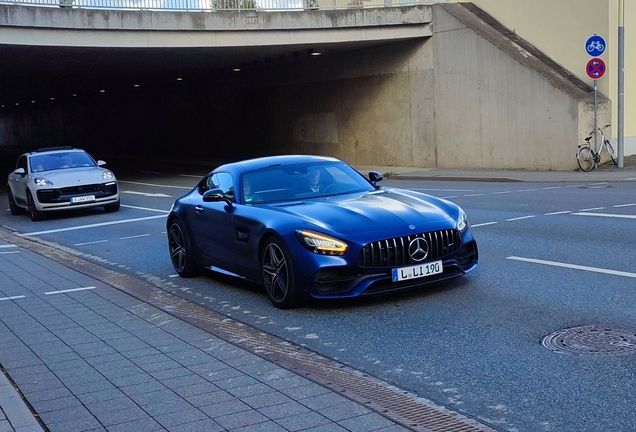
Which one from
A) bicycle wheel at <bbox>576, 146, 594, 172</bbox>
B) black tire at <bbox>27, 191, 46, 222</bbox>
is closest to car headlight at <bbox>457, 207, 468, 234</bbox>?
black tire at <bbox>27, 191, 46, 222</bbox>

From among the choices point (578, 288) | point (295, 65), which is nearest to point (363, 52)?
point (295, 65)

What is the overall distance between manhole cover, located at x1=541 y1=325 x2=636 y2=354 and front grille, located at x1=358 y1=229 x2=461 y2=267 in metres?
1.66

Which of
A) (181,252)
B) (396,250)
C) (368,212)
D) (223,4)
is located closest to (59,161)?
(223,4)

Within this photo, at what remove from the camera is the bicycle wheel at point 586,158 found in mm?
22547

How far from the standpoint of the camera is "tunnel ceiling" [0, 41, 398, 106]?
2805 centimetres

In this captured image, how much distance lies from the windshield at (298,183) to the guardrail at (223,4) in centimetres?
1701

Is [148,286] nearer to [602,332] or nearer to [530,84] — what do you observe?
[602,332]

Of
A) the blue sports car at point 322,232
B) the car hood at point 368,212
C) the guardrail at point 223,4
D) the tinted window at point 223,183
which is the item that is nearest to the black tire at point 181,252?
the blue sports car at point 322,232

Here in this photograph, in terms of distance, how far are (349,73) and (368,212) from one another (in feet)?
79.3

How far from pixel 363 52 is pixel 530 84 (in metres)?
8.21

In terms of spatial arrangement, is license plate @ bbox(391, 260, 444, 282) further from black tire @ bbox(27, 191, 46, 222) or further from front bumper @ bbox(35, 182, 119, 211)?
black tire @ bbox(27, 191, 46, 222)

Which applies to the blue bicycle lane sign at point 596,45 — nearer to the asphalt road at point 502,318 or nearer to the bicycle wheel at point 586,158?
the bicycle wheel at point 586,158

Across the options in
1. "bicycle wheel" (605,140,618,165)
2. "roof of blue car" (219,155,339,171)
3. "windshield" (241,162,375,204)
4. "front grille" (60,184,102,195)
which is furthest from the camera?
"bicycle wheel" (605,140,618,165)

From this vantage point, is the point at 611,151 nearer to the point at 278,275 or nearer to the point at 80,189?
the point at 80,189
